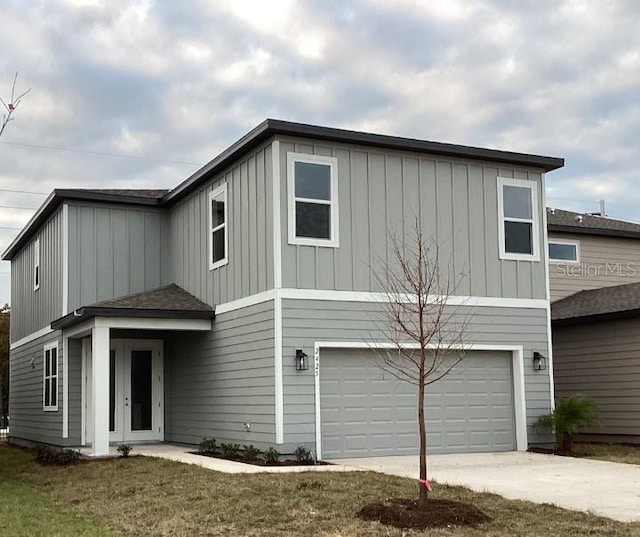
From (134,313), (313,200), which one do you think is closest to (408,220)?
(313,200)

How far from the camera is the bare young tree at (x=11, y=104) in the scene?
384 inches

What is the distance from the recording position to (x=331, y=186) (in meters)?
14.5

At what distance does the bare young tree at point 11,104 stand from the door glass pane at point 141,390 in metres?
8.51

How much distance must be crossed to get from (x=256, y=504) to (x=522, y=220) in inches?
351

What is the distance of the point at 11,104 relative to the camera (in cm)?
975

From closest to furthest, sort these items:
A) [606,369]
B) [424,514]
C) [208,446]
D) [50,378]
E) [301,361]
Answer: [424,514], [301,361], [208,446], [606,369], [50,378]

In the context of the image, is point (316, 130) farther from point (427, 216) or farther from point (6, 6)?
point (6, 6)

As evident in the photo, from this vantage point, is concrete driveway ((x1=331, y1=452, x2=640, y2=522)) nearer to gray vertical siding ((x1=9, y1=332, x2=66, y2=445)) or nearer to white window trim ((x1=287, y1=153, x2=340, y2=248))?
white window trim ((x1=287, y1=153, x2=340, y2=248))

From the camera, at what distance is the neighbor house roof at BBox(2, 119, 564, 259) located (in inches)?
556

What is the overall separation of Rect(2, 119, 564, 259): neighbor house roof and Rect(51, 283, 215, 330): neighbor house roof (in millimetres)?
2328

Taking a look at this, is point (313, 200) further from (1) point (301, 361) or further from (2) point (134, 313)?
(2) point (134, 313)

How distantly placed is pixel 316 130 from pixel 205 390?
5.55 meters

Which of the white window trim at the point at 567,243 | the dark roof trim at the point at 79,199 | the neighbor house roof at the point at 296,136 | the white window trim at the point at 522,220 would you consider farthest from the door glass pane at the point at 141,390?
the white window trim at the point at 567,243

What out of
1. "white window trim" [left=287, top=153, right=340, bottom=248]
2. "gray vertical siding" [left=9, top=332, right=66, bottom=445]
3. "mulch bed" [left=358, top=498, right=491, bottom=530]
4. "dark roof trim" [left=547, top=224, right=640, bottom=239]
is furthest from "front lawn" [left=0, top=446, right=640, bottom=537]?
"dark roof trim" [left=547, top=224, right=640, bottom=239]
